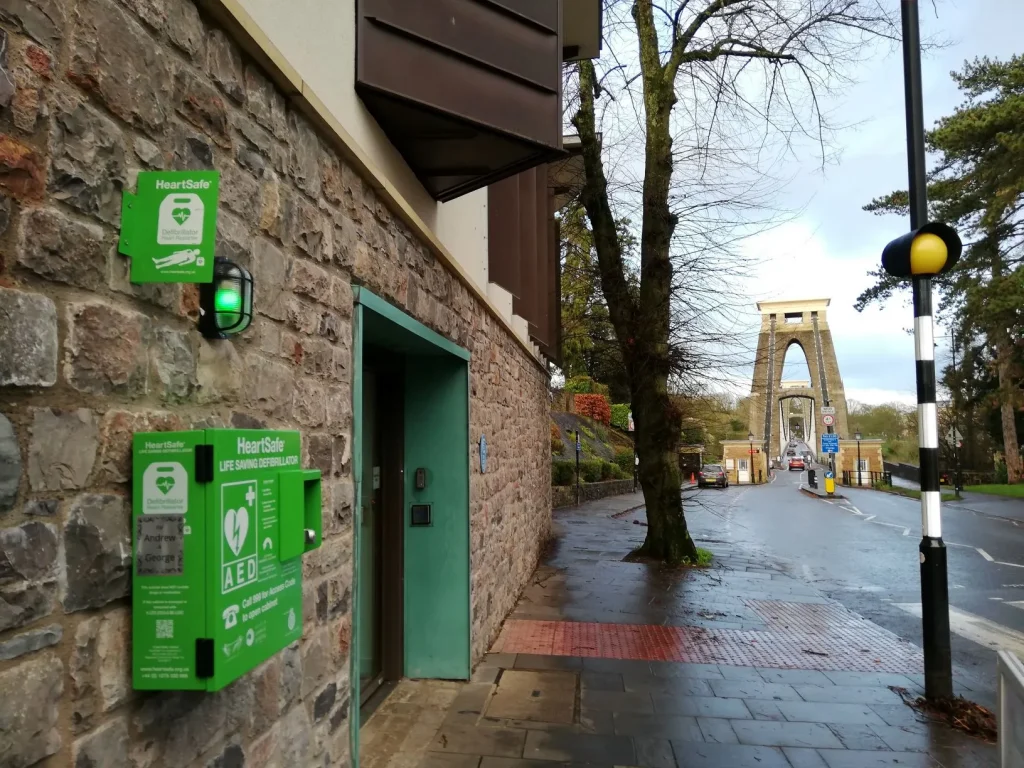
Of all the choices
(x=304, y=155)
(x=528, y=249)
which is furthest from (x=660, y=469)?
(x=304, y=155)

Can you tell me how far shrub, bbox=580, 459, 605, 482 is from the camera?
2627 centimetres

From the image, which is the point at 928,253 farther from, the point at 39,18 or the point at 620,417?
the point at 620,417

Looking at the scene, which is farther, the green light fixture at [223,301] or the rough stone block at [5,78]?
the green light fixture at [223,301]

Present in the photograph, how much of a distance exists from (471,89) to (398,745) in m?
3.79

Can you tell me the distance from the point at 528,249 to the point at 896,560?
875 centimetres

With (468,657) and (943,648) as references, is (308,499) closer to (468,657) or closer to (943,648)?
(468,657)

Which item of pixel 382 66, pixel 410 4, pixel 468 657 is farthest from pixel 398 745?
pixel 410 4

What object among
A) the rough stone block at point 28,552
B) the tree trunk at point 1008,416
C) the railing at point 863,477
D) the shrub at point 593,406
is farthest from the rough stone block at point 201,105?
the railing at point 863,477

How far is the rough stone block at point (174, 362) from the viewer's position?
5.91ft

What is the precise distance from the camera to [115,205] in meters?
1.66

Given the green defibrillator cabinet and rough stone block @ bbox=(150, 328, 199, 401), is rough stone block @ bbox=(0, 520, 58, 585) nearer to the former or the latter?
the green defibrillator cabinet

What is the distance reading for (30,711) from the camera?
1.35m

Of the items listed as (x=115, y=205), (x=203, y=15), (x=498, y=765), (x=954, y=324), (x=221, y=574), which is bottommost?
(x=498, y=765)

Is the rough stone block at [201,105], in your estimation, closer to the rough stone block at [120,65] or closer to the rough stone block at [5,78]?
the rough stone block at [120,65]
